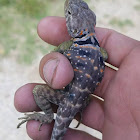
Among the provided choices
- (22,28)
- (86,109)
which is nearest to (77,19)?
(86,109)

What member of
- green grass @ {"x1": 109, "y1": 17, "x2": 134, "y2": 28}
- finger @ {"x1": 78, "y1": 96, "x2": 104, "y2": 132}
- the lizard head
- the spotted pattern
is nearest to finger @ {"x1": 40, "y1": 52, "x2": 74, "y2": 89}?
the spotted pattern

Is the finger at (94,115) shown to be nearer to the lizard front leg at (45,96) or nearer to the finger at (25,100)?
the lizard front leg at (45,96)

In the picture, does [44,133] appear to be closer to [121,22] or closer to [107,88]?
[107,88]

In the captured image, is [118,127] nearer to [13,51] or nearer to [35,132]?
[35,132]

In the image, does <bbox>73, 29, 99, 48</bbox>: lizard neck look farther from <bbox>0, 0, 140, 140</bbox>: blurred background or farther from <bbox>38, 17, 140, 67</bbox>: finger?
<bbox>0, 0, 140, 140</bbox>: blurred background

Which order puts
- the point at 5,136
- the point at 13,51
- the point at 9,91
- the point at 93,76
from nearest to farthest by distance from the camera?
1. the point at 93,76
2. the point at 5,136
3. the point at 9,91
4. the point at 13,51

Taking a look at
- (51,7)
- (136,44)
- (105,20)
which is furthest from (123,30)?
(136,44)

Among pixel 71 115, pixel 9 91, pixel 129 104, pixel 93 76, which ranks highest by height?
pixel 93 76
